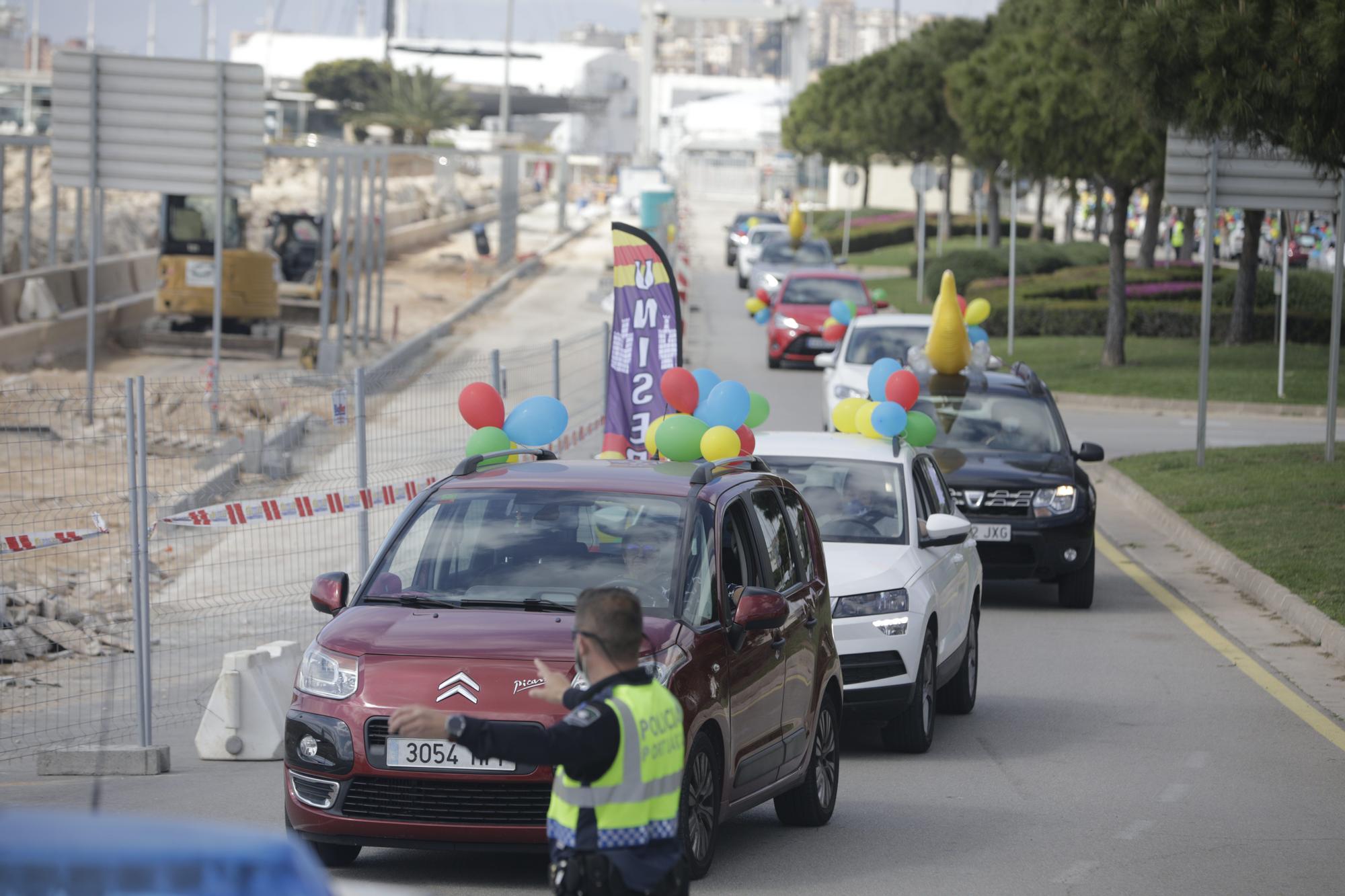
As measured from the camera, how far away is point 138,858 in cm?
240

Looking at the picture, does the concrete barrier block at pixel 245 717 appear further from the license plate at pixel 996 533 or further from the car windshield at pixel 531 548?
the license plate at pixel 996 533

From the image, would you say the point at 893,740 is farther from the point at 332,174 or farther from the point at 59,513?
the point at 332,174

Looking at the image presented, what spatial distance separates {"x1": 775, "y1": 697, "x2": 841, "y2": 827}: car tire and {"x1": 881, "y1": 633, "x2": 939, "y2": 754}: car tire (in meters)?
1.29

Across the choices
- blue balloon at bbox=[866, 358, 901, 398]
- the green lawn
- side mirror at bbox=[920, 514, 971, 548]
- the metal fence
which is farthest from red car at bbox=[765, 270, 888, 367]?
side mirror at bbox=[920, 514, 971, 548]

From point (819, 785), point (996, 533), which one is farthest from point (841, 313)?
point (819, 785)

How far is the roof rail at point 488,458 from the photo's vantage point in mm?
7523

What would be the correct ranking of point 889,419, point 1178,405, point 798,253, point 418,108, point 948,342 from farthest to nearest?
point 418,108 < point 798,253 < point 1178,405 < point 948,342 < point 889,419

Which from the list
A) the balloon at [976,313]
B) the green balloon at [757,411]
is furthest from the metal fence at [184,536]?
the balloon at [976,313]

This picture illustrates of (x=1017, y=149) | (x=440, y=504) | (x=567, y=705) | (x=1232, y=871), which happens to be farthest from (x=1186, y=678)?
(x=1017, y=149)

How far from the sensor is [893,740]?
31.4ft

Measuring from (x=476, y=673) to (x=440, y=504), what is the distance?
1.28 meters

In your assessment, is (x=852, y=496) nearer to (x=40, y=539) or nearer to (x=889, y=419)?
(x=889, y=419)

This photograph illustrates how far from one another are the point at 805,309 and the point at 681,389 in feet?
68.6

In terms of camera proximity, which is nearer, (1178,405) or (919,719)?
(919,719)
